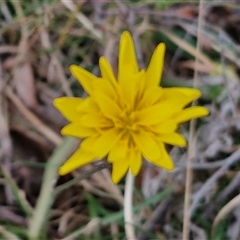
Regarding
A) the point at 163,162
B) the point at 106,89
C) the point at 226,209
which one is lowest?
the point at 226,209

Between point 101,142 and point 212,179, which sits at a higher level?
point 101,142

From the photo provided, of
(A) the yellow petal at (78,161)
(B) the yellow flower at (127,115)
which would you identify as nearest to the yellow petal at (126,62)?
(B) the yellow flower at (127,115)

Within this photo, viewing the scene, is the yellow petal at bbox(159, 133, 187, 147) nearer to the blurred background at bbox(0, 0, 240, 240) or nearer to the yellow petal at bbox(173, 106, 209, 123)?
the yellow petal at bbox(173, 106, 209, 123)

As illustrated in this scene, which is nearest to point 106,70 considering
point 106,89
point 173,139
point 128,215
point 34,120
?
point 106,89

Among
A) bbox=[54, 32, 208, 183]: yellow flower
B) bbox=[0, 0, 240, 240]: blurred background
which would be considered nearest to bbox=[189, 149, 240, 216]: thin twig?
bbox=[0, 0, 240, 240]: blurred background

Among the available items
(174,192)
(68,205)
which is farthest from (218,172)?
(68,205)

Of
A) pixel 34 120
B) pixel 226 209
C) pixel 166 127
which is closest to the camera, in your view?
pixel 166 127

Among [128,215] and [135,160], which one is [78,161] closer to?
[135,160]
